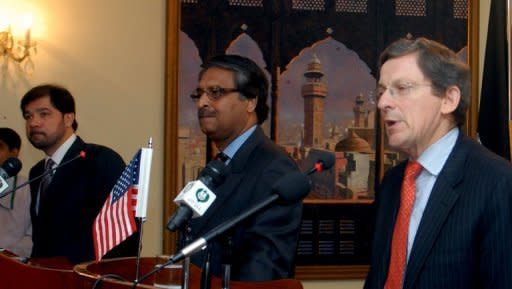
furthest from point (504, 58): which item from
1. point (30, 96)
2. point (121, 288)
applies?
point (121, 288)

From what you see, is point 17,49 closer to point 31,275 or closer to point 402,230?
point 31,275

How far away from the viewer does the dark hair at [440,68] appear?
2.29m

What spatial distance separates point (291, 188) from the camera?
1.78 metres

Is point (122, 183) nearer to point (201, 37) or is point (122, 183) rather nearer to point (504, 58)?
point (504, 58)

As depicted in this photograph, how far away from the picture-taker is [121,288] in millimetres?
1991

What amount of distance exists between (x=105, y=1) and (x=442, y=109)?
3710mm

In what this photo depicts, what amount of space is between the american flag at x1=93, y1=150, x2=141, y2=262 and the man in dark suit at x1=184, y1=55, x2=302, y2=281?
8.3 inches

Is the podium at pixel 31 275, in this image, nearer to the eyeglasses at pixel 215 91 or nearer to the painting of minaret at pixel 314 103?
the eyeglasses at pixel 215 91

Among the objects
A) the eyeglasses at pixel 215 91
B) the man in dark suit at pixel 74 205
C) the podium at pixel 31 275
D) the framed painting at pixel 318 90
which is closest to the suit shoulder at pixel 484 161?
the eyeglasses at pixel 215 91

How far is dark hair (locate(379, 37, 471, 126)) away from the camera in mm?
2293

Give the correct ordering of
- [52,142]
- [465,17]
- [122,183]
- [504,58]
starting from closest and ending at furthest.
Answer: [122,183], [52,142], [504,58], [465,17]

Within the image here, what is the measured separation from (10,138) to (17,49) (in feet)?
2.15

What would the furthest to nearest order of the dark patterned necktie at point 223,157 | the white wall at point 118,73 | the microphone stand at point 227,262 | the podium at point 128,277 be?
the white wall at point 118,73 < the dark patterned necktie at point 223,157 < the podium at point 128,277 < the microphone stand at point 227,262

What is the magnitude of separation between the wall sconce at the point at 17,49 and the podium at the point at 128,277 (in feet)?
10.8
